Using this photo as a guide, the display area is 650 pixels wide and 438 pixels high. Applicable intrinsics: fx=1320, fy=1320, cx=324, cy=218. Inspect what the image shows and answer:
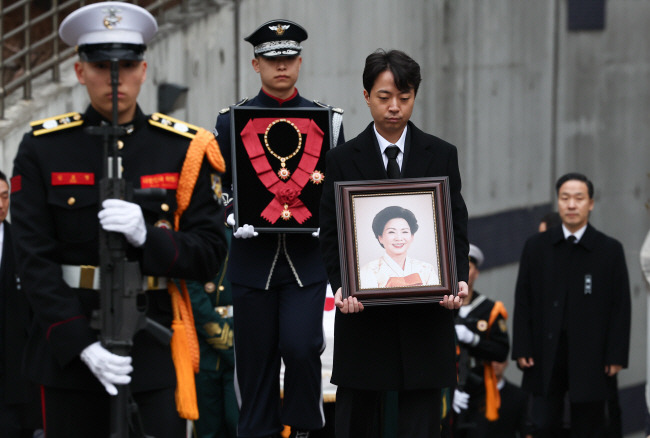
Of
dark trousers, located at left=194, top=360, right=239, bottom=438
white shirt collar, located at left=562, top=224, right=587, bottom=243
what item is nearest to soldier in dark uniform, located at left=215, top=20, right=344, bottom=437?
dark trousers, located at left=194, top=360, right=239, bottom=438

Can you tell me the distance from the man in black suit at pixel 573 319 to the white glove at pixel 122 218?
4.89 metres

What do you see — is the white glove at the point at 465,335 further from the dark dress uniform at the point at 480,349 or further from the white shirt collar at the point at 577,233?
the white shirt collar at the point at 577,233

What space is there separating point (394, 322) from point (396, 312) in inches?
1.6

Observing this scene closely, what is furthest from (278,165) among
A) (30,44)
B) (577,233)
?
(30,44)

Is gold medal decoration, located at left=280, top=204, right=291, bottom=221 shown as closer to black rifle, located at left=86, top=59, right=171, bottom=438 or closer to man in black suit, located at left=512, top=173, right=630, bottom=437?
black rifle, located at left=86, top=59, right=171, bottom=438

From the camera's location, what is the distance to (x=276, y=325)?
620 cm

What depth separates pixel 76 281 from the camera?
448cm

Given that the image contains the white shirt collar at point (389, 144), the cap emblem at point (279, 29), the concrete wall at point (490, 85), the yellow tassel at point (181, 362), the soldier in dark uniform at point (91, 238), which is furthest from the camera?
the concrete wall at point (490, 85)

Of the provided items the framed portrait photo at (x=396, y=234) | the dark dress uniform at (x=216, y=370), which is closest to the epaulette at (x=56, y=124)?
the framed portrait photo at (x=396, y=234)

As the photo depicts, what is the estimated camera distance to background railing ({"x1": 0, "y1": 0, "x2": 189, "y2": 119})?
8625 mm

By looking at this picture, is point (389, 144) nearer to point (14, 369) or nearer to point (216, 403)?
point (216, 403)

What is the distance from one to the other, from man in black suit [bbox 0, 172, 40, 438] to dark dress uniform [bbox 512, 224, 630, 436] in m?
3.35

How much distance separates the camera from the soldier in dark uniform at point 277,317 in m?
6.12

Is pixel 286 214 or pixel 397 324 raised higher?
pixel 286 214
